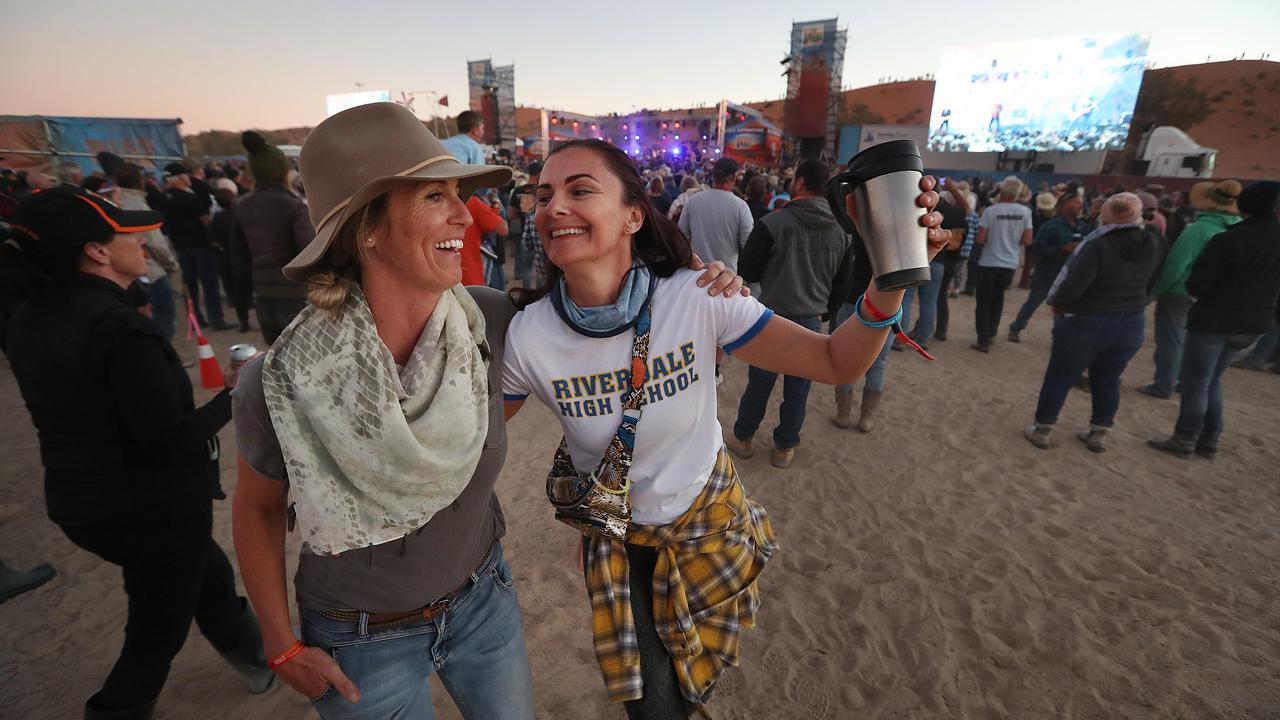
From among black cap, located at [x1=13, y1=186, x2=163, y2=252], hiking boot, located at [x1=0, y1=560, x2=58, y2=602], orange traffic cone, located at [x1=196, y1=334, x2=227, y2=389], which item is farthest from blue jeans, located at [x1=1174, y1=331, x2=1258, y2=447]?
orange traffic cone, located at [x1=196, y1=334, x2=227, y2=389]

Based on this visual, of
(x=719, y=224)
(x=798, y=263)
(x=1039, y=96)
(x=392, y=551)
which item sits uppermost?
(x=1039, y=96)

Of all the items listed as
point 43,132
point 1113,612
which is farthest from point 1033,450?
point 43,132

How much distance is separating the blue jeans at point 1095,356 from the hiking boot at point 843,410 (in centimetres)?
173

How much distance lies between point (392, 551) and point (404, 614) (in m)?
0.21

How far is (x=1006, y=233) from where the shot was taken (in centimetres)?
704

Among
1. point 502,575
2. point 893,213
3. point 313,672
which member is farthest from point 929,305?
point 313,672

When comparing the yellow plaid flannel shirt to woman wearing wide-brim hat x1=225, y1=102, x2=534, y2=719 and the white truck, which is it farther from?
the white truck

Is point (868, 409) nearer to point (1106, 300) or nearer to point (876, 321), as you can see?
point (1106, 300)

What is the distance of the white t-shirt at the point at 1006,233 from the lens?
7.03 m

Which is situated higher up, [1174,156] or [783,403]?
[1174,156]

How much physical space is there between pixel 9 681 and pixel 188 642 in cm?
75

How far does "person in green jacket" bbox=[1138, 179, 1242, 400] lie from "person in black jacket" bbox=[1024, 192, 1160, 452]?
523 millimetres

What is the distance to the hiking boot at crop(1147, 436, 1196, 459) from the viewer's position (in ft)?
16.2

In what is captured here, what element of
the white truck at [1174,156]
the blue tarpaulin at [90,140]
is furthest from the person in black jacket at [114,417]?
the white truck at [1174,156]
